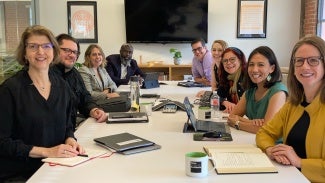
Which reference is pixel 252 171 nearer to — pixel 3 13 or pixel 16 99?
pixel 16 99

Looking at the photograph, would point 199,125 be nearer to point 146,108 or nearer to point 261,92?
point 261,92

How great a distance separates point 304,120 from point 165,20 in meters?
4.78

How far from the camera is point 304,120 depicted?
5.94ft

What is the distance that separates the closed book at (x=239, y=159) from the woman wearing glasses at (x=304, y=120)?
8 cm

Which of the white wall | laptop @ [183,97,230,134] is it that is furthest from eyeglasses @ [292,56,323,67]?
the white wall

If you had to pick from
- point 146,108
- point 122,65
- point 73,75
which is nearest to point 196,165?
point 146,108

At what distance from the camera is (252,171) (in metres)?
1.52

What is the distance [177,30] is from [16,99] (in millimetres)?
4724

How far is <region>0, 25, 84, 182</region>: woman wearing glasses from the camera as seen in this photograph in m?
1.84

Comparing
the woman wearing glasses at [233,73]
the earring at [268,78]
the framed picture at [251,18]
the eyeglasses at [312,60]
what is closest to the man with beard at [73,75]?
the woman wearing glasses at [233,73]

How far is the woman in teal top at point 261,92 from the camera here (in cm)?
225

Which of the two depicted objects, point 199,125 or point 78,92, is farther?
point 78,92

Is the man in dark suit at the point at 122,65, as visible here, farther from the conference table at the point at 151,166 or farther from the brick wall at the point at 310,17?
the conference table at the point at 151,166

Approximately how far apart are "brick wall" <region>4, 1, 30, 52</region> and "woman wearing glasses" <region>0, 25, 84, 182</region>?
357 cm
